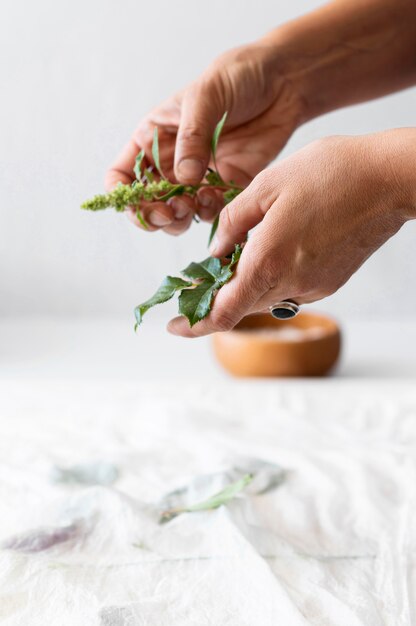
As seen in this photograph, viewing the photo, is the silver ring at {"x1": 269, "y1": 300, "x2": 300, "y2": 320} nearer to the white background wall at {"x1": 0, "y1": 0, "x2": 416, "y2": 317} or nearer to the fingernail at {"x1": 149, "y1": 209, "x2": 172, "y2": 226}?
the fingernail at {"x1": 149, "y1": 209, "x2": 172, "y2": 226}

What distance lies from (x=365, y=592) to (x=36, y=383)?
72 centimetres

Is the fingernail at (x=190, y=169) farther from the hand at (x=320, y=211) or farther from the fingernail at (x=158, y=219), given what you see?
the hand at (x=320, y=211)

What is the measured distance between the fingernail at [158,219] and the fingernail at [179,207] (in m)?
0.02

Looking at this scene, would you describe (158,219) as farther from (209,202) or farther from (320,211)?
(320,211)

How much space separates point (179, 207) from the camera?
957 millimetres

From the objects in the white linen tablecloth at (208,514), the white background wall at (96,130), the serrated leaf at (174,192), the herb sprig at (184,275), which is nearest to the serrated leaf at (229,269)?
the herb sprig at (184,275)

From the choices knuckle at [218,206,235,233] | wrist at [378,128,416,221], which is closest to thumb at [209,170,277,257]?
knuckle at [218,206,235,233]

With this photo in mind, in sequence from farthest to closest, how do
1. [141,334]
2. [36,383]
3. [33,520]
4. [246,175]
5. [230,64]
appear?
1. [141,334]
2. [36,383]
3. [246,175]
4. [230,64]
5. [33,520]

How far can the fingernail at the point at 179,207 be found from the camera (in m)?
0.95

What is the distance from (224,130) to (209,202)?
0.13m

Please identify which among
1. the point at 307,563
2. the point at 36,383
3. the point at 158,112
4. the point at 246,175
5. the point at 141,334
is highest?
the point at 158,112

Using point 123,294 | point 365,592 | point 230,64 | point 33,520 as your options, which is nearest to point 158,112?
point 230,64

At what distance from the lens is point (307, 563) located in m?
0.78

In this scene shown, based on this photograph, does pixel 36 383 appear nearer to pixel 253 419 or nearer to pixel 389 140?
pixel 253 419
